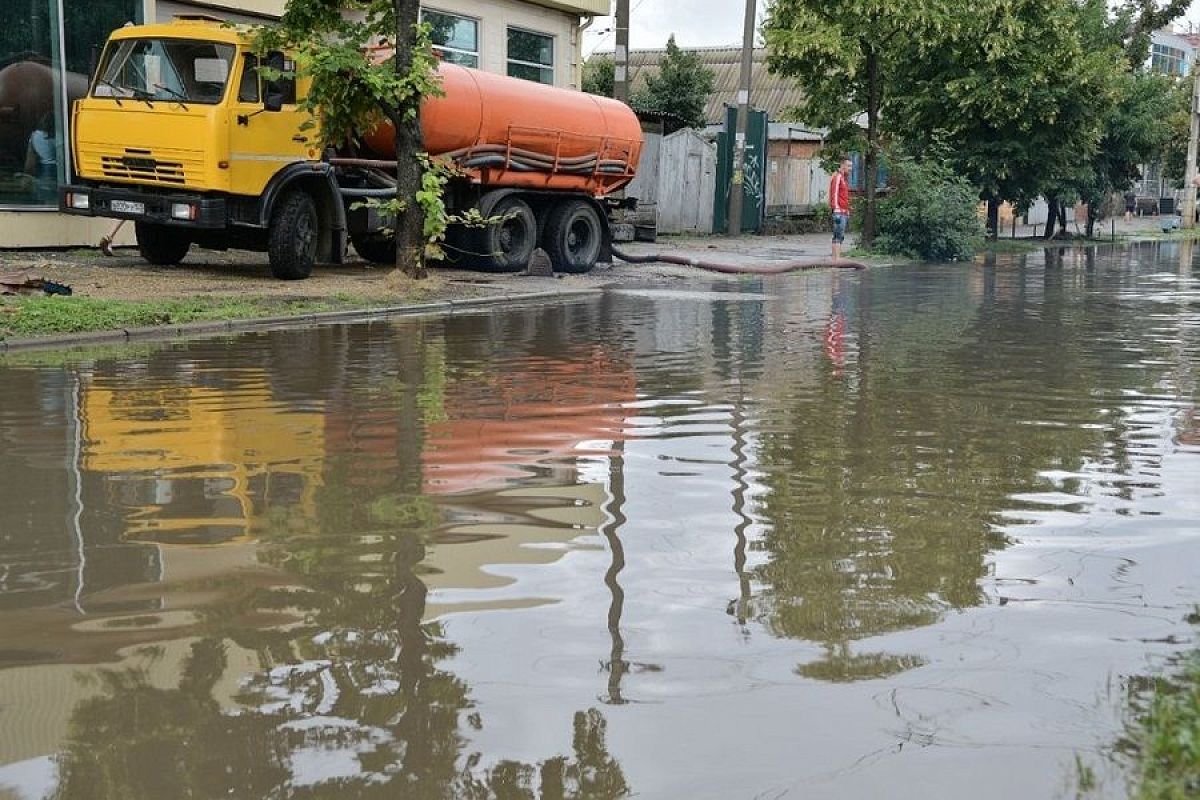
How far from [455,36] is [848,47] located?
8.09 metres

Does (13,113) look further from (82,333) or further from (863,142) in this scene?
(863,142)

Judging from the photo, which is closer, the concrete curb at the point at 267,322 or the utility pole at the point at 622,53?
the concrete curb at the point at 267,322

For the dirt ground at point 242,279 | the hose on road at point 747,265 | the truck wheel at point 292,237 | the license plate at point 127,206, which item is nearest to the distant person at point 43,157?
the dirt ground at point 242,279

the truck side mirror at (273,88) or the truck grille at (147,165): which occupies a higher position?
the truck side mirror at (273,88)

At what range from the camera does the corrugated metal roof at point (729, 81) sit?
53.1 metres

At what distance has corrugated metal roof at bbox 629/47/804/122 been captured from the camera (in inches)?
2089

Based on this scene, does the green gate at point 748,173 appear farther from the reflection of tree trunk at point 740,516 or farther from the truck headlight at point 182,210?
the reflection of tree trunk at point 740,516

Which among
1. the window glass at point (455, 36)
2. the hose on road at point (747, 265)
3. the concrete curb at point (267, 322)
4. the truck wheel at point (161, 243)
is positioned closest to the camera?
the concrete curb at point (267, 322)

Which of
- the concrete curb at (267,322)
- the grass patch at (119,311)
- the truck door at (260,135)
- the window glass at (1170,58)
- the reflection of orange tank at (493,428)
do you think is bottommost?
the reflection of orange tank at (493,428)

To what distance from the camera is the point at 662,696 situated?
429 cm

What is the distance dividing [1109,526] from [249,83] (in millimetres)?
13761

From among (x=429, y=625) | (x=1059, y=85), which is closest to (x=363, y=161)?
(x=429, y=625)

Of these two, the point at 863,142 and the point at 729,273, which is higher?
the point at 863,142

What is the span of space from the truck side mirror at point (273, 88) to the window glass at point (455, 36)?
347 inches
